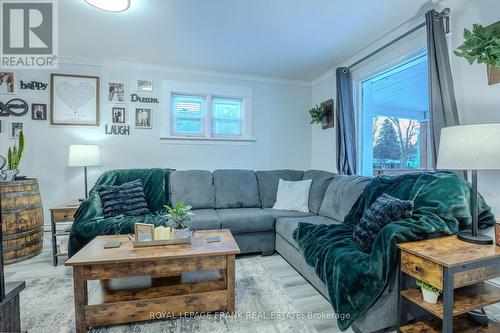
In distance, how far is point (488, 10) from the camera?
1.91 m

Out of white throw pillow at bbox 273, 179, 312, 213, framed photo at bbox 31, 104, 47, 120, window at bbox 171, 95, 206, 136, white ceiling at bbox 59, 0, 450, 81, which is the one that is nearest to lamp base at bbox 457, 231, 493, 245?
white throw pillow at bbox 273, 179, 312, 213

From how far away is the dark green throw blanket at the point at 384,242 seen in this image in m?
1.45

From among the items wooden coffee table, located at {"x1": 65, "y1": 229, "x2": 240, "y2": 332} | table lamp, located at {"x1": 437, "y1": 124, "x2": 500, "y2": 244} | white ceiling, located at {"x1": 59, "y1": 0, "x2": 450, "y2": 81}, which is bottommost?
wooden coffee table, located at {"x1": 65, "y1": 229, "x2": 240, "y2": 332}

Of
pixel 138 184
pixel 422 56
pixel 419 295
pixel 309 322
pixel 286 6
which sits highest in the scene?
pixel 286 6

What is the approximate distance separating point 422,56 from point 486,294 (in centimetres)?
A: 214

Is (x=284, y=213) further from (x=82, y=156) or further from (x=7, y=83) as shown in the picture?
(x=7, y=83)

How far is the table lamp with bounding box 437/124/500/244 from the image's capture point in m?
1.34

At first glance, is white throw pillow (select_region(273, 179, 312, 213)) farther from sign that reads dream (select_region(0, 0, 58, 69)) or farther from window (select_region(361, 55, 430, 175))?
sign that reads dream (select_region(0, 0, 58, 69))

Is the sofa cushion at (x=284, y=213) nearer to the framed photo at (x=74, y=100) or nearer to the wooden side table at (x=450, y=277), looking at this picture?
the wooden side table at (x=450, y=277)

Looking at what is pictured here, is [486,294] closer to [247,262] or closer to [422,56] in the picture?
[247,262]

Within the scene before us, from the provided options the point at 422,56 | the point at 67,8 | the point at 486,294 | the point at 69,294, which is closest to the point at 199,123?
the point at 67,8

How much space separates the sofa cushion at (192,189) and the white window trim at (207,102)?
29.5 inches

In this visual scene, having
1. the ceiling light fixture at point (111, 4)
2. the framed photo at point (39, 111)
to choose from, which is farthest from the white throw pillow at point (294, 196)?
the framed photo at point (39, 111)

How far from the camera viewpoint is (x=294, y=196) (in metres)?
3.16
